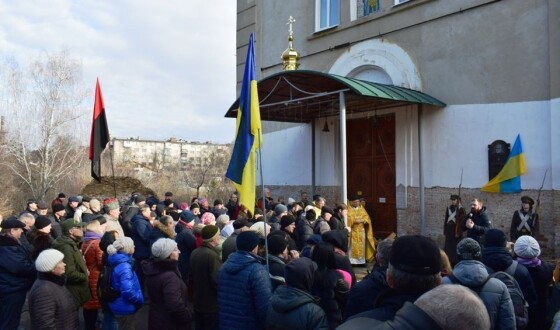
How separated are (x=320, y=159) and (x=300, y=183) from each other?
1083mm

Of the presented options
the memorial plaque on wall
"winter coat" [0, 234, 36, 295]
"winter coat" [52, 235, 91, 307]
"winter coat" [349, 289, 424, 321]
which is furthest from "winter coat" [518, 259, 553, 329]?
the memorial plaque on wall

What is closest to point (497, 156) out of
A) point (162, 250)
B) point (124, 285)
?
point (162, 250)

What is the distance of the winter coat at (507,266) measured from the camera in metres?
4.34

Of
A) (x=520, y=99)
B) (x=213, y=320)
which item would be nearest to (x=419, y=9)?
(x=520, y=99)

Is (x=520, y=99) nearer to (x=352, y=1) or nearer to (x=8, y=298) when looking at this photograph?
(x=352, y=1)

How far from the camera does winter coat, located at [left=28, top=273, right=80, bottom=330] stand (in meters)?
4.38

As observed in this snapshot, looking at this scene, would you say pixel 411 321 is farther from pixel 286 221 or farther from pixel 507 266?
pixel 286 221

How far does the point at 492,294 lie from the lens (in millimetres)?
3543

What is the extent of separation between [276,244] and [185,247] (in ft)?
8.32

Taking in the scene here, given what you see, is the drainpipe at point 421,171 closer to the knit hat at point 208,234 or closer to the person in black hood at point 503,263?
the person in black hood at point 503,263

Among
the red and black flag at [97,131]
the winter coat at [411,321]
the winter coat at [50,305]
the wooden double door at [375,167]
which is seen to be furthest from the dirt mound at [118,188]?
the winter coat at [411,321]

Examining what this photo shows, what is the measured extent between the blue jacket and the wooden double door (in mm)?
8473

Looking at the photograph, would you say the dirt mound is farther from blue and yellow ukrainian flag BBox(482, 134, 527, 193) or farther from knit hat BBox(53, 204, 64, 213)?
blue and yellow ukrainian flag BBox(482, 134, 527, 193)

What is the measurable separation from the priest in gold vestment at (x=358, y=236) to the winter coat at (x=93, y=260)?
20.3ft
